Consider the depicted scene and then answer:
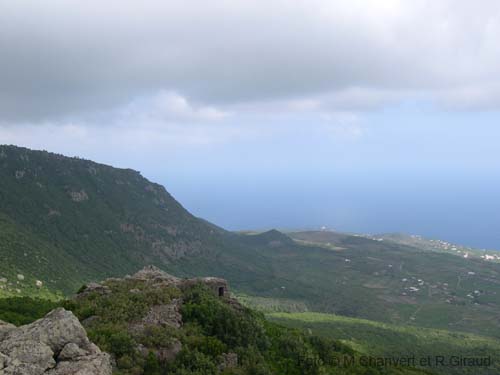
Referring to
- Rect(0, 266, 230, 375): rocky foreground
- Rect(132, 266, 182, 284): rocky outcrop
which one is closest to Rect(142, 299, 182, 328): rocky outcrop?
Rect(0, 266, 230, 375): rocky foreground

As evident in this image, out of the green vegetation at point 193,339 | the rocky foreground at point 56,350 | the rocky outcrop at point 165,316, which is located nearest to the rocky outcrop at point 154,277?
the green vegetation at point 193,339

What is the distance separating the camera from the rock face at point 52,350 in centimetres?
2592

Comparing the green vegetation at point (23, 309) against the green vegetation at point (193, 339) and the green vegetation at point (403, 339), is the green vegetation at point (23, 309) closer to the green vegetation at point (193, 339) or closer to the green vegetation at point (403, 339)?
the green vegetation at point (193, 339)

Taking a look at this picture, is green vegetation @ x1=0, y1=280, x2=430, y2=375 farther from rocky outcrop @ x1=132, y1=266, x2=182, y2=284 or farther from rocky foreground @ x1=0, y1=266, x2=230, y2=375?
rocky outcrop @ x1=132, y1=266, x2=182, y2=284

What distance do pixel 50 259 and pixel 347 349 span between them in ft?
440

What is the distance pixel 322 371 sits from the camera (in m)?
42.6

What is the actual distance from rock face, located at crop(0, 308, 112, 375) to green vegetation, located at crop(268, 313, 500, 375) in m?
89.4

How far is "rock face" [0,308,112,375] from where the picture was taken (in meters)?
25.9

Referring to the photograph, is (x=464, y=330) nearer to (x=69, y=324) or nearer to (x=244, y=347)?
(x=244, y=347)

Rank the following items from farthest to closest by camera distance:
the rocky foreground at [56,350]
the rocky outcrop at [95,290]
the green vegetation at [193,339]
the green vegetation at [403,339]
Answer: the green vegetation at [403,339] < the rocky outcrop at [95,290] < the green vegetation at [193,339] < the rocky foreground at [56,350]

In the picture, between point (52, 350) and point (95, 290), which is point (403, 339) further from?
point (52, 350)

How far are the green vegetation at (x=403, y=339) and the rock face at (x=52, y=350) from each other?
8938 cm

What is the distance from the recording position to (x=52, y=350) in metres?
28.2

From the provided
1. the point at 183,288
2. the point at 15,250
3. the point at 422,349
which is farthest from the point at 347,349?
the point at 15,250
